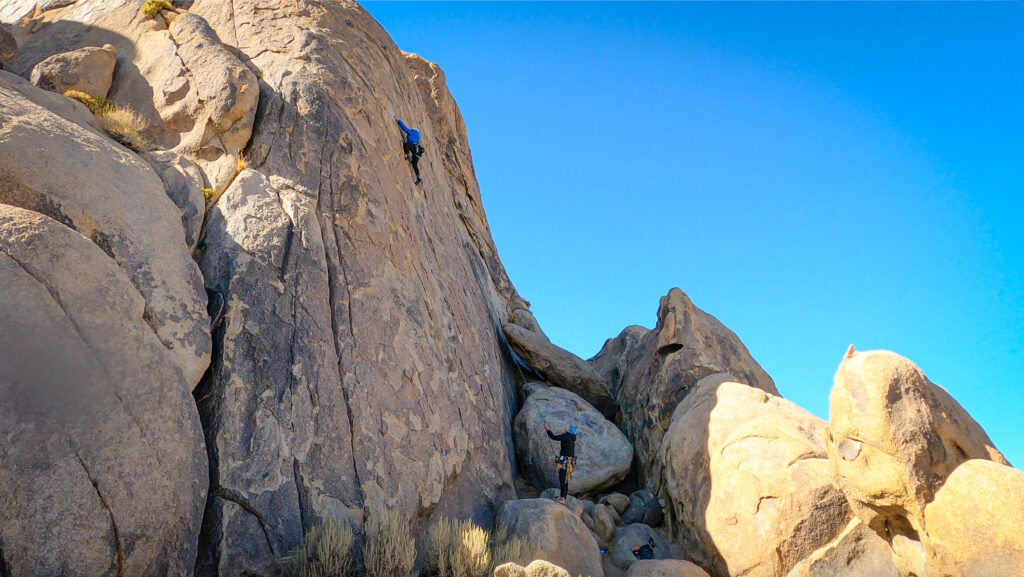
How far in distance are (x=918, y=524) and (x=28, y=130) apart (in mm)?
13696

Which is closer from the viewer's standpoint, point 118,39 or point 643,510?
point 643,510

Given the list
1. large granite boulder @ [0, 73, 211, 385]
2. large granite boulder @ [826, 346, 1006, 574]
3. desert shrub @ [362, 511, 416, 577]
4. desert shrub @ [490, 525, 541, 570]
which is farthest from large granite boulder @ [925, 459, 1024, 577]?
large granite boulder @ [0, 73, 211, 385]

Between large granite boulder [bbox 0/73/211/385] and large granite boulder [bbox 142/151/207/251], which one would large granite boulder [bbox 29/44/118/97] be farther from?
large granite boulder [bbox 0/73/211/385]

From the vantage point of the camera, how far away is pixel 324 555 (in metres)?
8.03

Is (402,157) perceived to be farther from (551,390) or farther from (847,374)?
(847,374)

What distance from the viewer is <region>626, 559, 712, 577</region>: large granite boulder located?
10.9m

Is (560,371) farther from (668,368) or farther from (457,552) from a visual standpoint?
(457,552)

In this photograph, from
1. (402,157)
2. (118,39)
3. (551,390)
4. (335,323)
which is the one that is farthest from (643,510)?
(118,39)

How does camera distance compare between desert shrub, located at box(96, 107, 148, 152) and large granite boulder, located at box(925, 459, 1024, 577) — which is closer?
large granite boulder, located at box(925, 459, 1024, 577)

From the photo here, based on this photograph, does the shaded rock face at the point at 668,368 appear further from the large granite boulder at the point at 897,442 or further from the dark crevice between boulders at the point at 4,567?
the dark crevice between boulders at the point at 4,567

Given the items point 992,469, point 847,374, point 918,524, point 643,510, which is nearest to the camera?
point 992,469

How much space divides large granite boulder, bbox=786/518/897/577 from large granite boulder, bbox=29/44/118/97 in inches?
647

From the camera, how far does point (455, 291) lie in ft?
53.4

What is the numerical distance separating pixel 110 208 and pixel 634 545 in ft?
36.1
